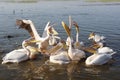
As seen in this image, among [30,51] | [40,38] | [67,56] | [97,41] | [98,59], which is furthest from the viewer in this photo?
[97,41]

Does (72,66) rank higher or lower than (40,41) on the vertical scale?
lower

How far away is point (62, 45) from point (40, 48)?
4.10 feet

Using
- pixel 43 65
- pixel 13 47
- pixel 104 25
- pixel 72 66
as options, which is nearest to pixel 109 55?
pixel 72 66

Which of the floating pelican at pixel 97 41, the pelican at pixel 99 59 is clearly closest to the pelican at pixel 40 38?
the pelican at pixel 99 59

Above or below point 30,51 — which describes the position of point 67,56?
below

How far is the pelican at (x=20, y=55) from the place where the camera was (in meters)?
16.2

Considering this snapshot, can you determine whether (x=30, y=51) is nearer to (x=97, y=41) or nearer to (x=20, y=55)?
(x=20, y=55)

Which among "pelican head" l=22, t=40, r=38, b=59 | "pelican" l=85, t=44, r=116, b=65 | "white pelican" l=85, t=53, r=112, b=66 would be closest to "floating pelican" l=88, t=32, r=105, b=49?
"pelican" l=85, t=44, r=116, b=65

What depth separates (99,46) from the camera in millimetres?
18953

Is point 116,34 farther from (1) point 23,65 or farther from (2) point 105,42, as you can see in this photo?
(1) point 23,65

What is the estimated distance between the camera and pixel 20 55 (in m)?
16.4

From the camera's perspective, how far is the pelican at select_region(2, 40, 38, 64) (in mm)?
16219

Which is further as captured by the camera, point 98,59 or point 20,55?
point 20,55

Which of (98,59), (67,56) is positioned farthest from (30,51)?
(98,59)
